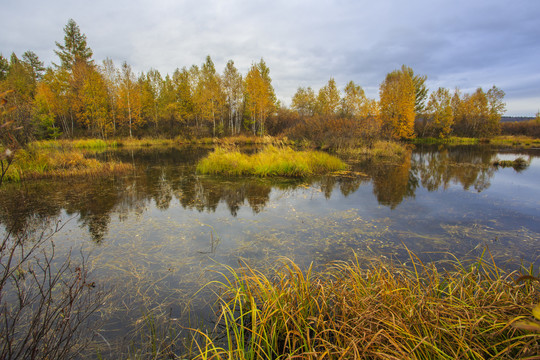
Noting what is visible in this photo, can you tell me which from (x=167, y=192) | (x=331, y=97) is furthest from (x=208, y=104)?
(x=167, y=192)

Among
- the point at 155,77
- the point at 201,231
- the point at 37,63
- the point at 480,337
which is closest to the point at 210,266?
the point at 201,231

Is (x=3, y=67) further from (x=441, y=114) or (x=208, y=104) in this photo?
(x=441, y=114)

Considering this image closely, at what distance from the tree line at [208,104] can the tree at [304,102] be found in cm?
14

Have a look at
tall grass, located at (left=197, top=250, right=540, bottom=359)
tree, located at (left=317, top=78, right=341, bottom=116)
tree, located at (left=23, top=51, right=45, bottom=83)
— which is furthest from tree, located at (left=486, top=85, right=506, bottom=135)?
tree, located at (left=23, top=51, right=45, bottom=83)

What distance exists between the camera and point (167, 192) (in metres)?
7.24

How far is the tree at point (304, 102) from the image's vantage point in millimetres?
35062

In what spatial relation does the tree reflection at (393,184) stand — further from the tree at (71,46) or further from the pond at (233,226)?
the tree at (71,46)

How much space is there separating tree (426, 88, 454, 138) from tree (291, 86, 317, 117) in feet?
51.3

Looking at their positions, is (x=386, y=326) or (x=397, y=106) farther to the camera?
(x=397, y=106)

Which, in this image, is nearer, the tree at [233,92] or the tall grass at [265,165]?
the tall grass at [265,165]

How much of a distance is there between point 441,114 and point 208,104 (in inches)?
1198

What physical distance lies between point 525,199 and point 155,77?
38.8m

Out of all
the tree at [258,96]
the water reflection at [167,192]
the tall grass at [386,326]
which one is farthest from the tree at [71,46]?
the tall grass at [386,326]

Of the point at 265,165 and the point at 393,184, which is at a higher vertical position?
the point at 265,165
